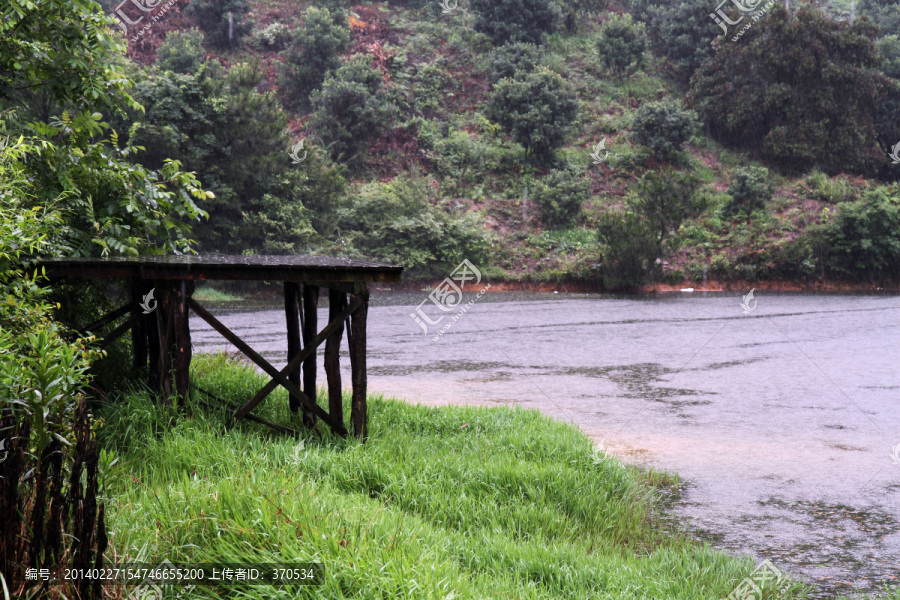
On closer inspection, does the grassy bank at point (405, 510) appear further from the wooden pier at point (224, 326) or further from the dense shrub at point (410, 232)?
the dense shrub at point (410, 232)

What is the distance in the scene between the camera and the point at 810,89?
35875 millimetres

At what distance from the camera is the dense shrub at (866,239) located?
2762 cm

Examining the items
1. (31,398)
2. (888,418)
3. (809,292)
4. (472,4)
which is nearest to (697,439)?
(888,418)

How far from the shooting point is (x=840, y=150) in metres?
35.8

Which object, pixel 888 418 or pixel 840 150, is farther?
pixel 840 150

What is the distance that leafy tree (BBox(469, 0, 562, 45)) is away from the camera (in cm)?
4231

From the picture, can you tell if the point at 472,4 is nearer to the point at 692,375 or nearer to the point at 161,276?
the point at 692,375

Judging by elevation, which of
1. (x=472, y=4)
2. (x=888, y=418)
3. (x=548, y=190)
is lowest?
(x=888, y=418)

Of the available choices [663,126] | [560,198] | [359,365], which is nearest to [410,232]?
[560,198]

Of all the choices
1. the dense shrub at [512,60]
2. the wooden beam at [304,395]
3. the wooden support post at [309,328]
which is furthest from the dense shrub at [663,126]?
the wooden beam at [304,395]

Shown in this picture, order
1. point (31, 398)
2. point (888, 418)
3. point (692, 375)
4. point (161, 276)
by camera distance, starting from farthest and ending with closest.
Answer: point (692, 375)
point (888, 418)
point (161, 276)
point (31, 398)

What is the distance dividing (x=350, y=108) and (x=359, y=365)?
31.1 m

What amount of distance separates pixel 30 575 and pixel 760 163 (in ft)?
131

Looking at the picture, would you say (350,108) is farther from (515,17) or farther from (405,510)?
(405,510)
